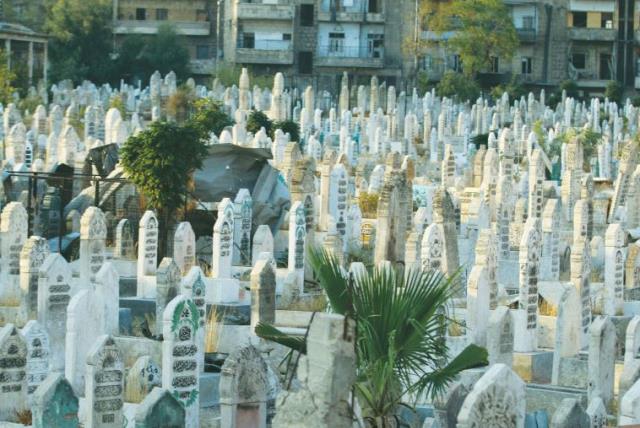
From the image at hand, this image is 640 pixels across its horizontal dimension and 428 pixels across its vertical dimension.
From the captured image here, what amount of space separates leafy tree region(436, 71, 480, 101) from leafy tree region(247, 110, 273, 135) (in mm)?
19534

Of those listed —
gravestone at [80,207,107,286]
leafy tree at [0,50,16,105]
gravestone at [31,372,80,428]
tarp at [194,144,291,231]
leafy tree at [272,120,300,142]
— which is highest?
leafy tree at [0,50,16,105]

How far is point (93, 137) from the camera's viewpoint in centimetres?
3709

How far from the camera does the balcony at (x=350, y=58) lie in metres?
67.9

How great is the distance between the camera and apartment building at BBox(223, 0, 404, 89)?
67688 mm

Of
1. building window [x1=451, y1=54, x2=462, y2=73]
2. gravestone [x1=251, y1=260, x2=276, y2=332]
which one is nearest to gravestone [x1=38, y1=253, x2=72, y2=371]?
gravestone [x1=251, y1=260, x2=276, y2=332]

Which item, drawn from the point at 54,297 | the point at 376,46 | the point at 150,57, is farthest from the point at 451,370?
the point at 376,46

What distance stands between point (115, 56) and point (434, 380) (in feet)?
173

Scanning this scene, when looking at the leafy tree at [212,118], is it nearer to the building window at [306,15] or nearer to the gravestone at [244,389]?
the gravestone at [244,389]

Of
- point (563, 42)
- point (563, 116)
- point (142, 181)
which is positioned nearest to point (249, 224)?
point (142, 181)

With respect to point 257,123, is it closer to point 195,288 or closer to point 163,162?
point 163,162

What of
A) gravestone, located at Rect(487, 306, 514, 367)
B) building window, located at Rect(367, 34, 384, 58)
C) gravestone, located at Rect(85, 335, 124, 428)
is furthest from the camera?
building window, located at Rect(367, 34, 384, 58)

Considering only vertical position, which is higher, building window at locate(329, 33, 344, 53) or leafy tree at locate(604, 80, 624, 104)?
building window at locate(329, 33, 344, 53)

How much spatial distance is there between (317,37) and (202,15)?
5.38 m

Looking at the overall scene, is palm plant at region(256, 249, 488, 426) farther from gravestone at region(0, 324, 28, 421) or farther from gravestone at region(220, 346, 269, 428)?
gravestone at region(0, 324, 28, 421)
